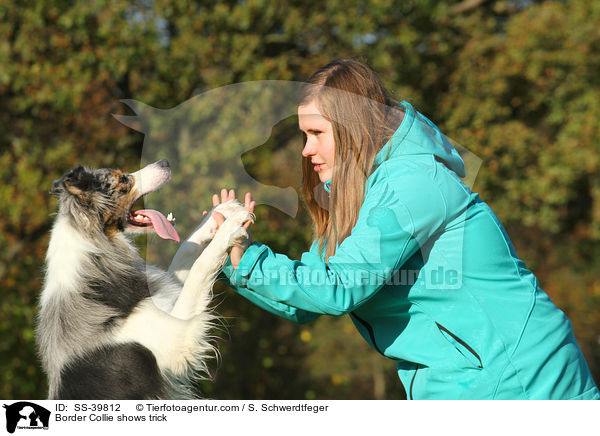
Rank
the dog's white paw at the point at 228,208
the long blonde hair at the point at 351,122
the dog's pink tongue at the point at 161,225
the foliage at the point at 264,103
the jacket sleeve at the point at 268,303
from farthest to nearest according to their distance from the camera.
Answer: the foliage at the point at 264,103 < the dog's pink tongue at the point at 161,225 < the dog's white paw at the point at 228,208 < the jacket sleeve at the point at 268,303 < the long blonde hair at the point at 351,122

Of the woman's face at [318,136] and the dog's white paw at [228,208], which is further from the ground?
the woman's face at [318,136]

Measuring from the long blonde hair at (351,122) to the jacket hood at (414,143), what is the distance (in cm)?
6

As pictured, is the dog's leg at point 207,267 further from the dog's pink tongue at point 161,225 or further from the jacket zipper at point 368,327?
the jacket zipper at point 368,327

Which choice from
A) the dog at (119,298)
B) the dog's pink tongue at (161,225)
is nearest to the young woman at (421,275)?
the dog at (119,298)

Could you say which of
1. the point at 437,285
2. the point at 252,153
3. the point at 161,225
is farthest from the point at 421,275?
the point at 252,153

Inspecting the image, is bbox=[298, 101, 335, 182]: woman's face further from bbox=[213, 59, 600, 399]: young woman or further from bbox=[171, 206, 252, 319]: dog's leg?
bbox=[171, 206, 252, 319]: dog's leg

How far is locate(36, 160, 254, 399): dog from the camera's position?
2770mm

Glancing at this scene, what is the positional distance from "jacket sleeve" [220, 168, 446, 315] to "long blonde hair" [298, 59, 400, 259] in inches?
9.5

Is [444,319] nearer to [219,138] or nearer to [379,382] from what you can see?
[219,138]


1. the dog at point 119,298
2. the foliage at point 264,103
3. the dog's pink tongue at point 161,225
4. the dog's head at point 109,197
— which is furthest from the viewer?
the foliage at point 264,103

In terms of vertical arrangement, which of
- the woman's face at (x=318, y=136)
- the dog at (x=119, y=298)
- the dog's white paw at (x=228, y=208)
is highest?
the woman's face at (x=318, y=136)

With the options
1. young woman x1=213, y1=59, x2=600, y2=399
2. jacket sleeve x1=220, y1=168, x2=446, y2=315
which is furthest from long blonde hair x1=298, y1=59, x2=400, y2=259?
jacket sleeve x1=220, y1=168, x2=446, y2=315

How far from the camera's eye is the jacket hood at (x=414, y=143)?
218cm

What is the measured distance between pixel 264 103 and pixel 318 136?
2822mm
